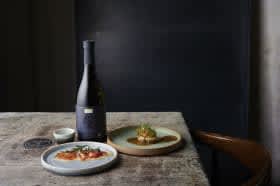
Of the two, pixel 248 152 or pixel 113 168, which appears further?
pixel 248 152

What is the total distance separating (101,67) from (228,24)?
89 cm

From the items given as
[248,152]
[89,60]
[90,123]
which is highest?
[89,60]

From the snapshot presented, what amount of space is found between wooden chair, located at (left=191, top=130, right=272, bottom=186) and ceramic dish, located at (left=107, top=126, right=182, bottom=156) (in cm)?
16

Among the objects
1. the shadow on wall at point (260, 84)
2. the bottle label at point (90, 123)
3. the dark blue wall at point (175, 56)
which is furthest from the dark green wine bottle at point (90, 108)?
the shadow on wall at point (260, 84)

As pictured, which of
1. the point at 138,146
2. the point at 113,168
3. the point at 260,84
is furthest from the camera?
the point at 260,84

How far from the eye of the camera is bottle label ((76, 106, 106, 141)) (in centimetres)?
129

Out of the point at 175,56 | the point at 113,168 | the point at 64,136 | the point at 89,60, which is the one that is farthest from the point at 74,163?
the point at 175,56

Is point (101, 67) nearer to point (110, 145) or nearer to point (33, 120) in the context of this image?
point (33, 120)

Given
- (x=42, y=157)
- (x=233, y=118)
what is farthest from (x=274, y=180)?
(x=42, y=157)

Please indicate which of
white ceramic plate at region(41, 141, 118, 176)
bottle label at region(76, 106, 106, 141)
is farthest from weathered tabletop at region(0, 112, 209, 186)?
bottle label at region(76, 106, 106, 141)

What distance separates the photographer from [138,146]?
1239 mm

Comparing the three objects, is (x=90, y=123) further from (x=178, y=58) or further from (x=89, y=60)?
(x=178, y=58)

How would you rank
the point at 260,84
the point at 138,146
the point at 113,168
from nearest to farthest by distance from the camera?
the point at 113,168 → the point at 138,146 → the point at 260,84

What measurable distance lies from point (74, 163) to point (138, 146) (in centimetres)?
22
